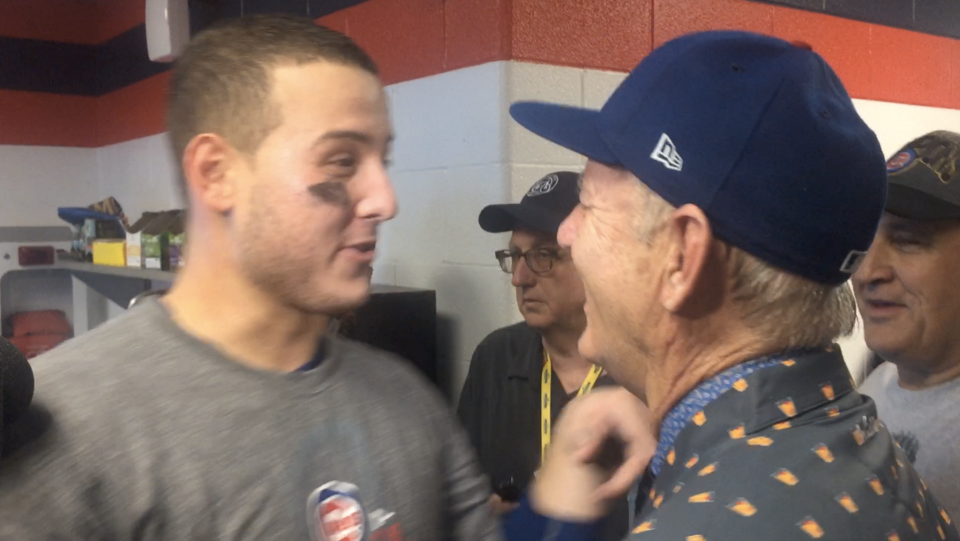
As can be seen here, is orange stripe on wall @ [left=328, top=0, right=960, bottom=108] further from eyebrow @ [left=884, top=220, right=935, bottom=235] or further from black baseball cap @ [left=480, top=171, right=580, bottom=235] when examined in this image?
eyebrow @ [left=884, top=220, right=935, bottom=235]

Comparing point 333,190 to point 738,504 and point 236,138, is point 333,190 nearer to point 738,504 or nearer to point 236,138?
point 236,138

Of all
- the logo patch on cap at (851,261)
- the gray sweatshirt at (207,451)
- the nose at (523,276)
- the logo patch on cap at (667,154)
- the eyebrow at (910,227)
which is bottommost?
the gray sweatshirt at (207,451)

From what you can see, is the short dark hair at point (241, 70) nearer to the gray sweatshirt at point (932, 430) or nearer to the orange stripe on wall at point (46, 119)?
the gray sweatshirt at point (932, 430)

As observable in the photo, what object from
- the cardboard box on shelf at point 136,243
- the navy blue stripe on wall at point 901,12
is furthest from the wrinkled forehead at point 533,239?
the cardboard box on shelf at point 136,243

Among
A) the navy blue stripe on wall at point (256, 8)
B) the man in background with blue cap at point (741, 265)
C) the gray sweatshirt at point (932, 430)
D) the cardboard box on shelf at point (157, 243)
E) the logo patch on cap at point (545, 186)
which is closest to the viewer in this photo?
the man in background with blue cap at point (741, 265)

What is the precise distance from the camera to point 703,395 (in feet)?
2.65

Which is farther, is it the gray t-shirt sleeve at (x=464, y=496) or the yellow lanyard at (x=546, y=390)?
the yellow lanyard at (x=546, y=390)

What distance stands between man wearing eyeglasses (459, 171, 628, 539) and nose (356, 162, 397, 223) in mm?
897

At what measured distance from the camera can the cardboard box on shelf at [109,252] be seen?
3.18m

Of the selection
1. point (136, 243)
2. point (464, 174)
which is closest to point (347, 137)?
point (464, 174)

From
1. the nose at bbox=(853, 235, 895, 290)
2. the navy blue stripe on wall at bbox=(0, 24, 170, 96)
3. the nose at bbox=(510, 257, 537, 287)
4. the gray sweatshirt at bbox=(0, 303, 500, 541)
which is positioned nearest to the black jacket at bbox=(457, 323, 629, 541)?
the nose at bbox=(510, 257, 537, 287)

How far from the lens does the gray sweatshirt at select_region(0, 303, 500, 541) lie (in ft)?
2.32

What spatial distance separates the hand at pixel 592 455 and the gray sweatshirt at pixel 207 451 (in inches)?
5.2

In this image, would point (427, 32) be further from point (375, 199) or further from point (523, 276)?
point (375, 199)
